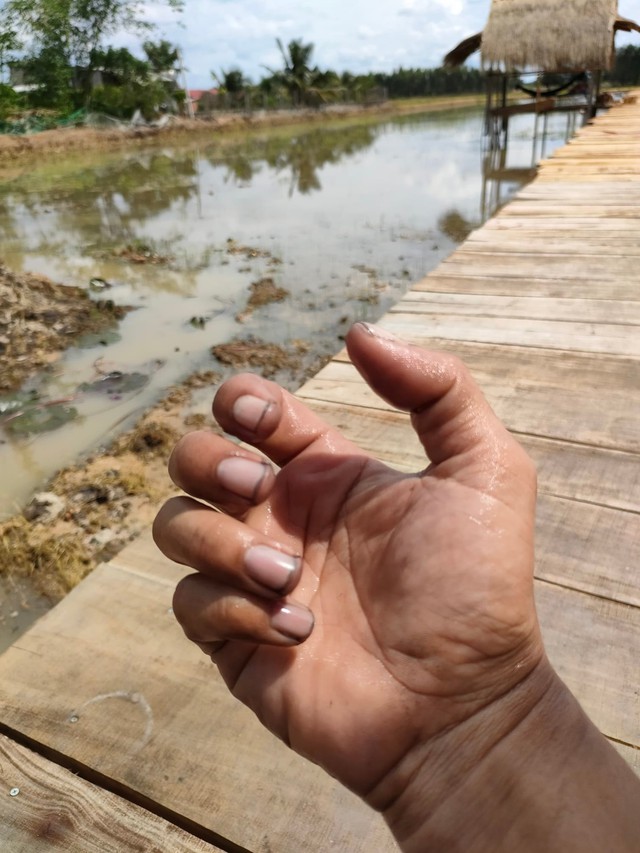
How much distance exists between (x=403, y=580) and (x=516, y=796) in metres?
0.33

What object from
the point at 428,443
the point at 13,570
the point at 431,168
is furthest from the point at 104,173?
the point at 428,443

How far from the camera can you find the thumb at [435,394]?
0.94 metres

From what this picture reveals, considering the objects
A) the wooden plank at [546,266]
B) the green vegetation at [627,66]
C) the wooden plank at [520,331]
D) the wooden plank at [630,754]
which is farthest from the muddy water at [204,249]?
the green vegetation at [627,66]

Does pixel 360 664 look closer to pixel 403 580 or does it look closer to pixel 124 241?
pixel 403 580

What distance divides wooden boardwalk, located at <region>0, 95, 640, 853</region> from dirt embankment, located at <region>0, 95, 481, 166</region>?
2457cm

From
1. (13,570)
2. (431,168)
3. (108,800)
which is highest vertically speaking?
(431,168)

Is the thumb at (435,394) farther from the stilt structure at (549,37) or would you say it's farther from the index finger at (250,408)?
the stilt structure at (549,37)

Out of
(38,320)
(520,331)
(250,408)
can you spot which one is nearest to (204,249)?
(38,320)

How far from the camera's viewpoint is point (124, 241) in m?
9.59

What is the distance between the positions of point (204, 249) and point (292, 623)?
8.85 m

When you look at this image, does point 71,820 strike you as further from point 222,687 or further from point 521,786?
point 521,786

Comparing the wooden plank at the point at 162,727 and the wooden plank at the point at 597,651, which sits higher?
the wooden plank at the point at 597,651

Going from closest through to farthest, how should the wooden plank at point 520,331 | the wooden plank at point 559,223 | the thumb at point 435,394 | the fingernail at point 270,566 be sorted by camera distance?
the fingernail at point 270,566
the thumb at point 435,394
the wooden plank at point 520,331
the wooden plank at point 559,223

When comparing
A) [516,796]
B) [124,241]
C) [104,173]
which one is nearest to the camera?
[516,796]
